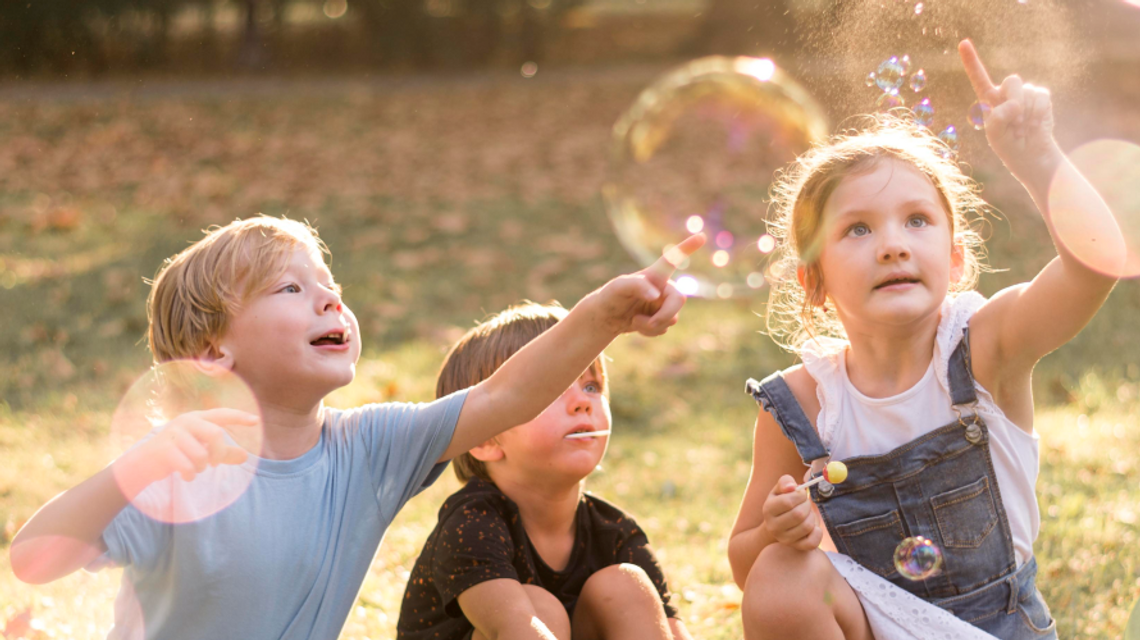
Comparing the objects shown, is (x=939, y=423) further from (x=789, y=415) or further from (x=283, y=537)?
(x=283, y=537)

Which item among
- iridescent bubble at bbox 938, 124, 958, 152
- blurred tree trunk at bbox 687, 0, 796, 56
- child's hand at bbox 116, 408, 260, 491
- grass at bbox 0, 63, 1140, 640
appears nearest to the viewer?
child's hand at bbox 116, 408, 260, 491

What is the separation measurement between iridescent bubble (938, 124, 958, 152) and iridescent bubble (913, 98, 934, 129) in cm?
3

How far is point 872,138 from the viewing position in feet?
6.85

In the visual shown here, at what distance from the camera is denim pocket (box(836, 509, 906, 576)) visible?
6.56 feet

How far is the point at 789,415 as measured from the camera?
206 centimetres

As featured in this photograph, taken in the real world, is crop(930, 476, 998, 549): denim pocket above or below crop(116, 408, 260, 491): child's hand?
below

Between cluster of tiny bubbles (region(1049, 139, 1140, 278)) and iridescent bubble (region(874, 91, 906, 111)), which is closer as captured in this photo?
cluster of tiny bubbles (region(1049, 139, 1140, 278))

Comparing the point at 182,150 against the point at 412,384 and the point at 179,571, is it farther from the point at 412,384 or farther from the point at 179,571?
the point at 179,571

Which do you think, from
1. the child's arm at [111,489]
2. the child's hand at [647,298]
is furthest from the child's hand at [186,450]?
the child's hand at [647,298]

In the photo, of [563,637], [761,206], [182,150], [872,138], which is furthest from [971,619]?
[182,150]

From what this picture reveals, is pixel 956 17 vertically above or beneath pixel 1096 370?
above

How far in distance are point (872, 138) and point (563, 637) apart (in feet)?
3.72

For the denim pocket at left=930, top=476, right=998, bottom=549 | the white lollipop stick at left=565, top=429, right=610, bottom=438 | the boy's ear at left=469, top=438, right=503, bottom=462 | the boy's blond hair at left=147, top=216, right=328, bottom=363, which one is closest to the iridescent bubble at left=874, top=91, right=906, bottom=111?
the denim pocket at left=930, top=476, right=998, bottom=549

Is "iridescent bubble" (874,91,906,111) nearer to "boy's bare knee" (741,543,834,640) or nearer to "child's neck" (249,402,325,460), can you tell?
"boy's bare knee" (741,543,834,640)
